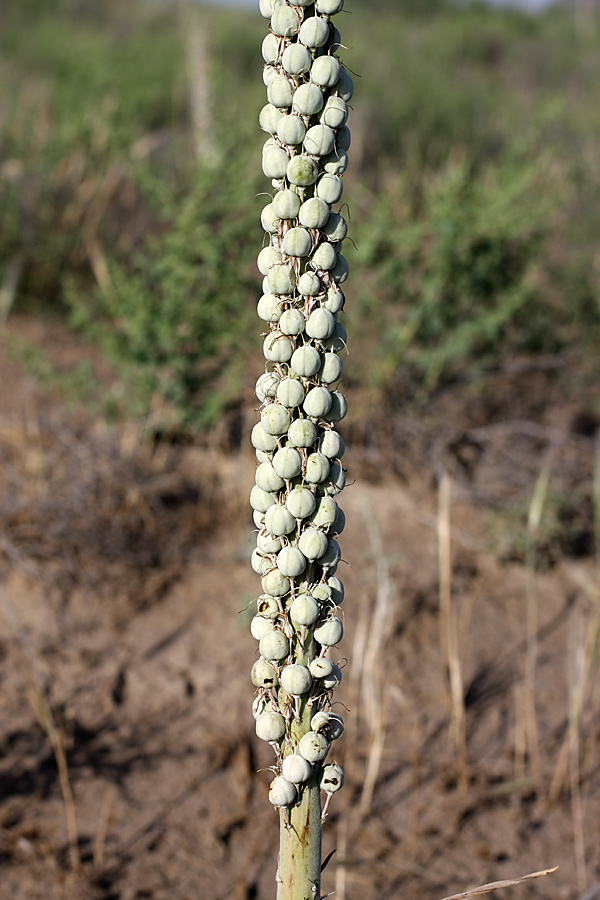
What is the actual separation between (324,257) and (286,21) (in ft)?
1.05

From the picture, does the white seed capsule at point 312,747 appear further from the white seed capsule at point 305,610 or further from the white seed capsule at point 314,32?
the white seed capsule at point 314,32

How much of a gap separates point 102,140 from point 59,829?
464cm

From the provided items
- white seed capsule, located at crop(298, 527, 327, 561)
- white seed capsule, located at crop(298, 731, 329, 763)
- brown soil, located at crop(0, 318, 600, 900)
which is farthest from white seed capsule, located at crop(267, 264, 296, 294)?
brown soil, located at crop(0, 318, 600, 900)

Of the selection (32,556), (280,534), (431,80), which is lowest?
(32,556)

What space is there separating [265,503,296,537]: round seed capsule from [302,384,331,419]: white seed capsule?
0.49 feet

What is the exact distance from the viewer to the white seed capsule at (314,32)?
3.36 feet

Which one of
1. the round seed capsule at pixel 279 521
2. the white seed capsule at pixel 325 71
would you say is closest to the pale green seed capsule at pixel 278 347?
the round seed capsule at pixel 279 521

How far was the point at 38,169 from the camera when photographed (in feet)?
16.2

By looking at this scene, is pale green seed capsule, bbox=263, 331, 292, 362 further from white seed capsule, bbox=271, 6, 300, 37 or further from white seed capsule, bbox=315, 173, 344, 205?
white seed capsule, bbox=271, 6, 300, 37

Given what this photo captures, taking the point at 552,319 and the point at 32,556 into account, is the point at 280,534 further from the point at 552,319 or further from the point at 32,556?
the point at 552,319

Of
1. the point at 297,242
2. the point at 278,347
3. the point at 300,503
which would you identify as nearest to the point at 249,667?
the point at 300,503

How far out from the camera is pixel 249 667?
2.95 meters

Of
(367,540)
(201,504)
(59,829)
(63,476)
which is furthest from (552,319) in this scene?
(59,829)

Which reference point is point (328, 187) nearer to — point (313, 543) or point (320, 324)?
point (320, 324)
